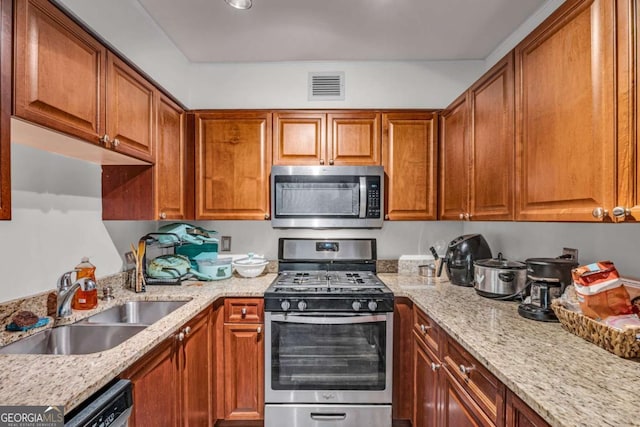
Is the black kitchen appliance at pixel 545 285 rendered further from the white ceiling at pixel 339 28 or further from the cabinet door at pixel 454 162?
the white ceiling at pixel 339 28

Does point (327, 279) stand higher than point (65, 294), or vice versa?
point (65, 294)

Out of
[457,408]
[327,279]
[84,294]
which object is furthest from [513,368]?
[84,294]

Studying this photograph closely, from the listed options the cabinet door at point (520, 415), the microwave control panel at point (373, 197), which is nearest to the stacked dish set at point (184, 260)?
the microwave control panel at point (373, 197)

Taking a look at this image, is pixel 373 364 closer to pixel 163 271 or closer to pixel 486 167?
pixel 486 167

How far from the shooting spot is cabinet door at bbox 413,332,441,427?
1641 millimetres

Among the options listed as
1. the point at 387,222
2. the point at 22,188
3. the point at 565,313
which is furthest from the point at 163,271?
the point at 565,313

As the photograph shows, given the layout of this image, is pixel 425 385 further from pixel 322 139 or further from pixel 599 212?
pixel 322 139

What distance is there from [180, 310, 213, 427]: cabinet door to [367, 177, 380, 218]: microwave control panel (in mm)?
1258

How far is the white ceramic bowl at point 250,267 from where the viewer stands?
2463mm

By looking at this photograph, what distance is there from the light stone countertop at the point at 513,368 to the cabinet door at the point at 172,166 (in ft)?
2.62

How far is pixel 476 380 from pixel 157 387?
49.2 inches

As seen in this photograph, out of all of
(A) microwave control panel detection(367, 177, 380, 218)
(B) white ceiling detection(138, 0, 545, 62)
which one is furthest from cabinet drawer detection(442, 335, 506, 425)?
(B) white ceiling detection(138, 0, 545, 62)

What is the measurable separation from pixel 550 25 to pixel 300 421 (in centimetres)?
233

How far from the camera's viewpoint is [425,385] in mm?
1798
